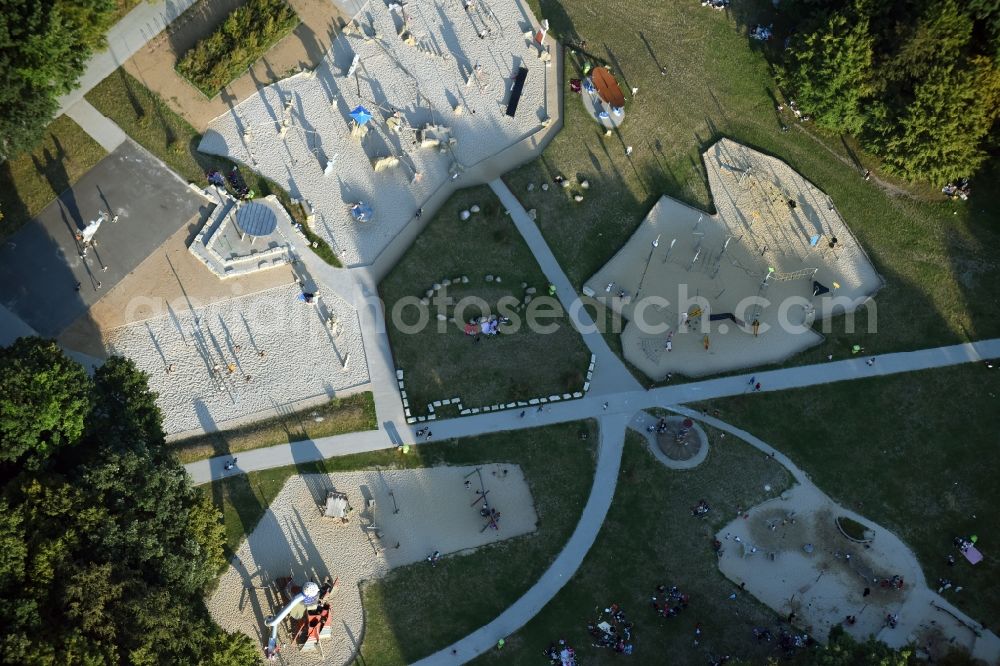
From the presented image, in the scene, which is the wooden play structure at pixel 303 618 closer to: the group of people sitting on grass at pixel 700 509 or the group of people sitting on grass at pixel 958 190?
the group of people sitting on grass at pixel 700 509

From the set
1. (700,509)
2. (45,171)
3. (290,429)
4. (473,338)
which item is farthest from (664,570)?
(45,171)

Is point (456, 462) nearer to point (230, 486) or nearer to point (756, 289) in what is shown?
point (230, 486)

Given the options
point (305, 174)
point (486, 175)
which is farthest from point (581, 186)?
point (305, 174)

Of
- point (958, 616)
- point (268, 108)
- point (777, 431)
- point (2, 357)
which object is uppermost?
point (268, 108)

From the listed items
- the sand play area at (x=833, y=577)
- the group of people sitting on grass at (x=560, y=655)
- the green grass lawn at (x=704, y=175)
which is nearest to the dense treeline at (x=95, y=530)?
the group of people sitting on grass at (x=560, y=655)

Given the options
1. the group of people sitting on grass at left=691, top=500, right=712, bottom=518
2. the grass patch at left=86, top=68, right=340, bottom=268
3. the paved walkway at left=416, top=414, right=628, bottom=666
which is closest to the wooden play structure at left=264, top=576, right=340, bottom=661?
the paved walkway at left=416, top=414, right=628, bottom=666

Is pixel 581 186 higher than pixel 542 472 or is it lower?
higher
